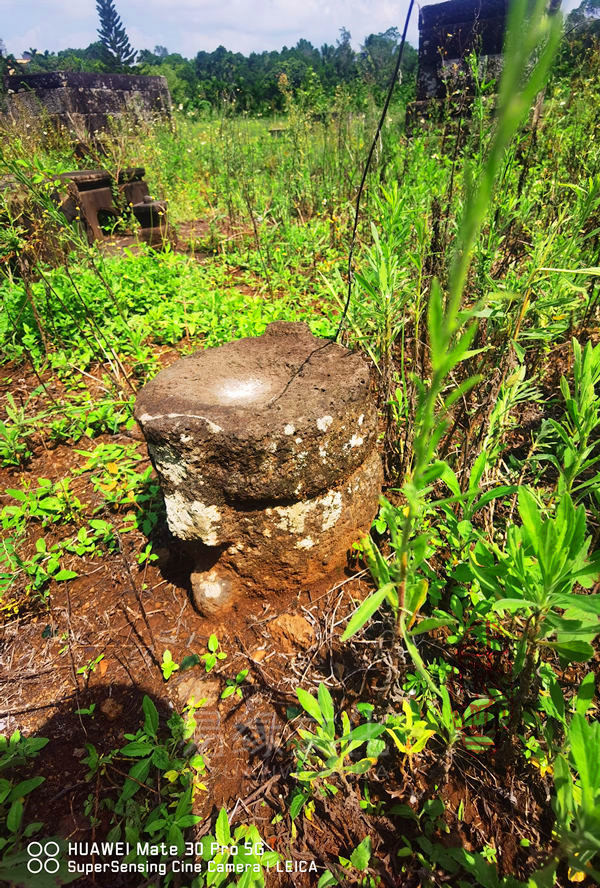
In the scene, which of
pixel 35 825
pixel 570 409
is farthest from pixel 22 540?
pixel 570 409

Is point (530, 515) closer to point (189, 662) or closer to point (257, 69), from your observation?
point (189, 662)

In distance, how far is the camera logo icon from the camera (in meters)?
1.21

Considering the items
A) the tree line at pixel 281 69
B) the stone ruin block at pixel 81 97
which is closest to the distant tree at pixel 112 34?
the tree line at pixel 281 69

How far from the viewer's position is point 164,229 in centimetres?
520

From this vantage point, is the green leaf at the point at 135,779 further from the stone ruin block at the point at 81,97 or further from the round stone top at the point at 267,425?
the stone ruin block at the point at 81,97

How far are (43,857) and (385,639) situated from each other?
1.17 meters

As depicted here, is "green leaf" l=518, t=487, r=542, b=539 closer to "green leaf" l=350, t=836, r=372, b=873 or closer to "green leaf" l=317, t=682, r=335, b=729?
"green leaf" l=317, t=682, r=335, b=729

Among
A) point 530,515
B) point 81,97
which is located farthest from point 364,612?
point 81,97

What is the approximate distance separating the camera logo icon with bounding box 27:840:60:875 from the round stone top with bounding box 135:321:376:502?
44.4 inches

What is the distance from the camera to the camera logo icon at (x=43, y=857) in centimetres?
121

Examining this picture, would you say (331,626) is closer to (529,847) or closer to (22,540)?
(529,847)

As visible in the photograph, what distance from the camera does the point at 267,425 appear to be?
4.93 feet

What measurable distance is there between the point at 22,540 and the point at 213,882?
166 centimetres

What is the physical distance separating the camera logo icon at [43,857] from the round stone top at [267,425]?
1.13m
